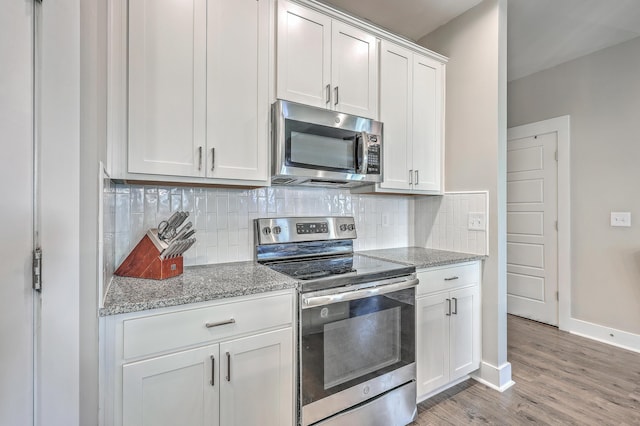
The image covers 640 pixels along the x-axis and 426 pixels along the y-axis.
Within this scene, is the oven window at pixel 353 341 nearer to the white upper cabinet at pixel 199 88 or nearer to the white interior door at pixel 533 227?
the white upper cabinet at pixel 199 88

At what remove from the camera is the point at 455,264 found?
2.04m

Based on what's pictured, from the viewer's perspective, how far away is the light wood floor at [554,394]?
1.77 metres

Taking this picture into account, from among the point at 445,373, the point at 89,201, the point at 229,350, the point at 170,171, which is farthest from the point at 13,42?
the point at 445,373

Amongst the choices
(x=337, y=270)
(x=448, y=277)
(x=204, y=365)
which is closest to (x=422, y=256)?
(x=448, y=277)

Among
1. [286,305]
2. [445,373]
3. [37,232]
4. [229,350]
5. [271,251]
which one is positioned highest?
[37,232]

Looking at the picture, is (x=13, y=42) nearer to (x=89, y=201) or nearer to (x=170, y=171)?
(x=89, y=201)

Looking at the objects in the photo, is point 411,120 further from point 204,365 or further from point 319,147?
point 204,365

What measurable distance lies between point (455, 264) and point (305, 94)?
1479 mm

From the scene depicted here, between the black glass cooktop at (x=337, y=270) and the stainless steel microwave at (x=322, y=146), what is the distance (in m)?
0.52

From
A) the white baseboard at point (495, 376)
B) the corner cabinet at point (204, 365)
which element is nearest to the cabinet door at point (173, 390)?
the corner cabinet at point (204, 365)

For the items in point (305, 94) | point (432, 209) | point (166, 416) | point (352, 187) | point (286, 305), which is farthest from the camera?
point (432, 209)

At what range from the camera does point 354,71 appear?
6.44 ft

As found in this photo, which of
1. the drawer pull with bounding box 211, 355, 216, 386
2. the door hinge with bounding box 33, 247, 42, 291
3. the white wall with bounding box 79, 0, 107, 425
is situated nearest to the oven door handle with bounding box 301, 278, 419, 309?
the drawer pull with bounding box 211, 355, 216, 386

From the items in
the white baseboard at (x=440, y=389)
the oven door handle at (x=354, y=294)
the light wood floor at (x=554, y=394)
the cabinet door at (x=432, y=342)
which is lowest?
the light wood floor at (x=554, y=394)
